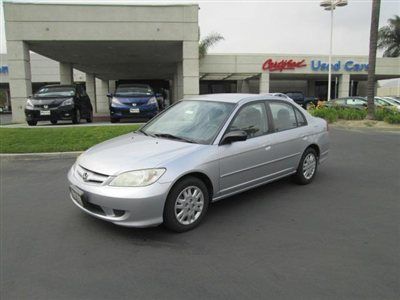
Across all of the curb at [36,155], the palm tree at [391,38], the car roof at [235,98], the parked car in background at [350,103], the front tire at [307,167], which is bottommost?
the curb at [36,155]

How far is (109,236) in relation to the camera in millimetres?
3926

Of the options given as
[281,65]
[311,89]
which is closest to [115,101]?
[281,65]

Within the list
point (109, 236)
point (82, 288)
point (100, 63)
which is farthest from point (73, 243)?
point (100, 63)

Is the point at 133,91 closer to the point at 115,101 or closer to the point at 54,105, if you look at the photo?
the point at 115,101

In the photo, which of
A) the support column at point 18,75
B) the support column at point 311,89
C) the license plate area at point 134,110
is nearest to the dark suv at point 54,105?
the license plate area at point 134,110

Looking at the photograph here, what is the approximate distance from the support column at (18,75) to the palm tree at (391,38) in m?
38.8

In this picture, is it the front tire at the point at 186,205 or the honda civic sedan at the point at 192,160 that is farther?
the front tire at the point at 186,205

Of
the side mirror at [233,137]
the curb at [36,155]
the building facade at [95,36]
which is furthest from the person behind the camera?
the building facade at [95,36]

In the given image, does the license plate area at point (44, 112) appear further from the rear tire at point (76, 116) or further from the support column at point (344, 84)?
the support column at point (344, 84)

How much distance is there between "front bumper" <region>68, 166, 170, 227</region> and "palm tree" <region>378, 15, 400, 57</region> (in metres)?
44.5

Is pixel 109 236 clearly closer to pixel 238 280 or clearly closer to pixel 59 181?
pixel 238 280

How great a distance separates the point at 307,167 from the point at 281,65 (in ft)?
93.1

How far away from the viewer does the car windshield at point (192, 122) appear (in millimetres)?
4582

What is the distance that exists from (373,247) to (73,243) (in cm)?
318
